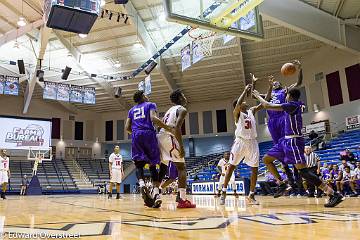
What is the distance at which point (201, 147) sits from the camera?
29297 mm

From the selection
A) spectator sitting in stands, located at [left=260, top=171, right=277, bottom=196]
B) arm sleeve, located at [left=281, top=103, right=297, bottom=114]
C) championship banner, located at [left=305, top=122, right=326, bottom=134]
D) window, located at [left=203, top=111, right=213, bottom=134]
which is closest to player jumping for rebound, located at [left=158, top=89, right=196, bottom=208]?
arm sleeve, located at [left=281, top=103, right=297, bottom=114]

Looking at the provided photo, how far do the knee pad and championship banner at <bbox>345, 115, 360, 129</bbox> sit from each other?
51.0 feet

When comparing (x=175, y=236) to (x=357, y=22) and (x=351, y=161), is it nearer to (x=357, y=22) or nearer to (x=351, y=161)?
(x=351, y=161)

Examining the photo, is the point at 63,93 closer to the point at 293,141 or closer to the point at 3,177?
the point at 3,177

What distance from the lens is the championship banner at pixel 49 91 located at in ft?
57.4

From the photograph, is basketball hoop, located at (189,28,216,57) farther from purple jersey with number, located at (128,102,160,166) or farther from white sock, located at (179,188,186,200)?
white sock, located at (179,188,186,200)

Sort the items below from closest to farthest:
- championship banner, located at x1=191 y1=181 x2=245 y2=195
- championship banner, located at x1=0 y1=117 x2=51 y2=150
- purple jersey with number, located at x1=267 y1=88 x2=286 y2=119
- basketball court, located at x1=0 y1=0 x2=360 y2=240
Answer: purple jersey with number, located at x1=267 y1=88 x2=286 y2=119 → basketball court, located at x1=0 y1=0 x2=360 y2=240 → championship banner, located at x1=191 y1=181 x2=245 y2=195 → championship banner, located at x1=0 y1=117 x2=51 y2=150

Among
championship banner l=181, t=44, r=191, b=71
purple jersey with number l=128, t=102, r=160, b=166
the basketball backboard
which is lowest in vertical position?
purple jersey with number l=128, t=102, r=160, b=166

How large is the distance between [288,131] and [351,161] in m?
7.56

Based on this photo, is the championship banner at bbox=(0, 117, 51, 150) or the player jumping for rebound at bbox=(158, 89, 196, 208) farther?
the championship banner at bbox=(0, 117, 51, 150)

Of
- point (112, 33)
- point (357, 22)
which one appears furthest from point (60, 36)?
point (357, 22)

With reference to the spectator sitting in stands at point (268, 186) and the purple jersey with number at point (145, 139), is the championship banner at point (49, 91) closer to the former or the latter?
the spectator sitting in stands at point (268, 186)

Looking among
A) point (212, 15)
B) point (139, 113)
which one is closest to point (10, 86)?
point (212, 15)

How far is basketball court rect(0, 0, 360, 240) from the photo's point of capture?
872 centimetres
